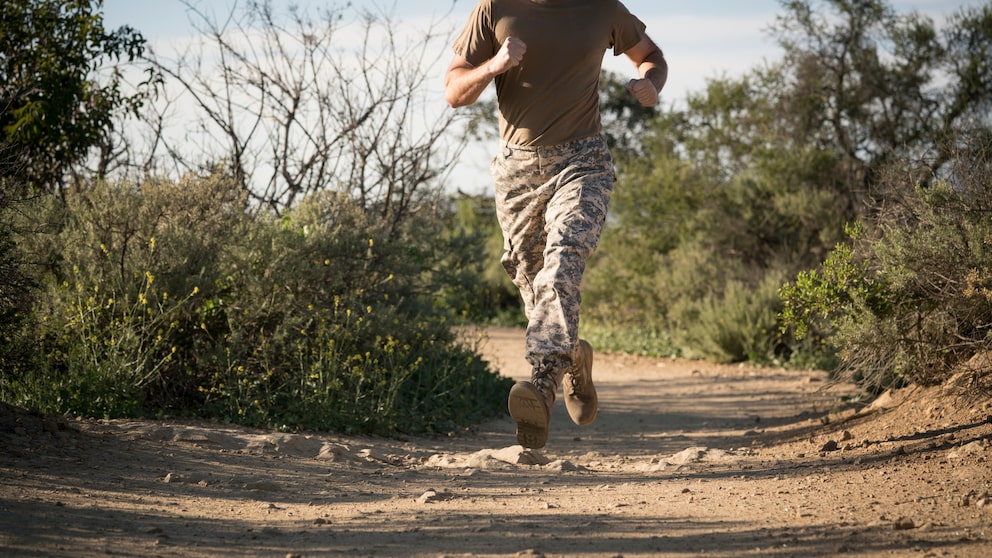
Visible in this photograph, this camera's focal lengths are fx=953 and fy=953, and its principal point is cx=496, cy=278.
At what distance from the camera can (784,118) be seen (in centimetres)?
1617

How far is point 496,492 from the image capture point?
4918mm

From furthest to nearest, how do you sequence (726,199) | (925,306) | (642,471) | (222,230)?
(726,199), (222,230), (925,306), (642,471)

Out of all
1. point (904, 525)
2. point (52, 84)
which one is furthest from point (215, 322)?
point (904, 525)

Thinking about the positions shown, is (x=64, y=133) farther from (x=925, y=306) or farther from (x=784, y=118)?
(x=784, y=118)

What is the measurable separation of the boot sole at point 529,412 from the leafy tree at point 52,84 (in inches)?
221

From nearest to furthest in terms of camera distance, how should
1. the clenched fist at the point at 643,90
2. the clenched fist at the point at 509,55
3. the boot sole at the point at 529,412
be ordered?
the boot sole at the point at 529,412 → the clenched fist at the point at 509,55 → the clenched fist at the point at 643,90

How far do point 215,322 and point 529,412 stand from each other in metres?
3.76

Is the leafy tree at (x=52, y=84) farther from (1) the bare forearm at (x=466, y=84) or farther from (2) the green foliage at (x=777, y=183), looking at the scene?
(2) the green foliage at (x=777, y=183)

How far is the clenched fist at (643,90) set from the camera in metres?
4.81

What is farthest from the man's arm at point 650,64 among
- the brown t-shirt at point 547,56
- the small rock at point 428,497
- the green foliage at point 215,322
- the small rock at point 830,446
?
the green foliage at point 215,322

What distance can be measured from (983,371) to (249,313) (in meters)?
5.08

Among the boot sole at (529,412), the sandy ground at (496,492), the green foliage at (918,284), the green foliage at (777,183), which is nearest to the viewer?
the sandy ground at (496,492)

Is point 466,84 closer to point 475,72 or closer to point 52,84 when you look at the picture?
point 475,72

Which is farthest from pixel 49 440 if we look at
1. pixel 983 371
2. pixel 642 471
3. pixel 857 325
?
pixel 983 371
